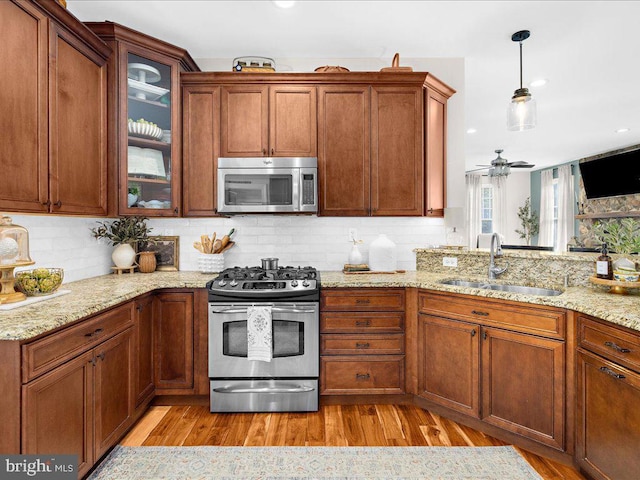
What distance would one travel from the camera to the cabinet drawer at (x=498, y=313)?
2021 millimetres

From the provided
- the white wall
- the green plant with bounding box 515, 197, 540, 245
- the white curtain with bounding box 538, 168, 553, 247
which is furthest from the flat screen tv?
the white wall

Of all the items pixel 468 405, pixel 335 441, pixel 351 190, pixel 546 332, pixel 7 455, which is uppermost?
pixel 351 190

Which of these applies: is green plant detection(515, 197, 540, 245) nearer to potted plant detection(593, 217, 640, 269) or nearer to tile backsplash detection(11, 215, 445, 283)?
tile backsplash detection(11, 215, 445, 283)

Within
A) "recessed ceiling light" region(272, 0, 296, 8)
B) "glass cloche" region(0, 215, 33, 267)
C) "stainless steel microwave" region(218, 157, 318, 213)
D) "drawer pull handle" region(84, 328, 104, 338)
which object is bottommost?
"drawer pull handle" region(84, 328, 104, 338)

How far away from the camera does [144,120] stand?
2.81m

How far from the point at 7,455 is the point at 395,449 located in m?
1.86

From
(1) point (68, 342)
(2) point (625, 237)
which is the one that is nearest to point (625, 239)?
(2) point (625, 237)

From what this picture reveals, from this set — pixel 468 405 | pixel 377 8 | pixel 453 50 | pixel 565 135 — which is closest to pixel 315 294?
pixel 468 405

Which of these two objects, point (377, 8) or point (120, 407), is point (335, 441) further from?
point (377, 8)

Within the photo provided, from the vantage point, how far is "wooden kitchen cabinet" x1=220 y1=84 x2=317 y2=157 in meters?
3.00

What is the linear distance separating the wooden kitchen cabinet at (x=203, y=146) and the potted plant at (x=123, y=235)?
49 cm

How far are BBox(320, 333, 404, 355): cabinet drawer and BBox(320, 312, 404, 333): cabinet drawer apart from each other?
0.04 metres

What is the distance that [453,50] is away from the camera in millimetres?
3258

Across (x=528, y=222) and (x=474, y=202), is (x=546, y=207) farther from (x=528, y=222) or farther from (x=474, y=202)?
(x=474, y=202)
